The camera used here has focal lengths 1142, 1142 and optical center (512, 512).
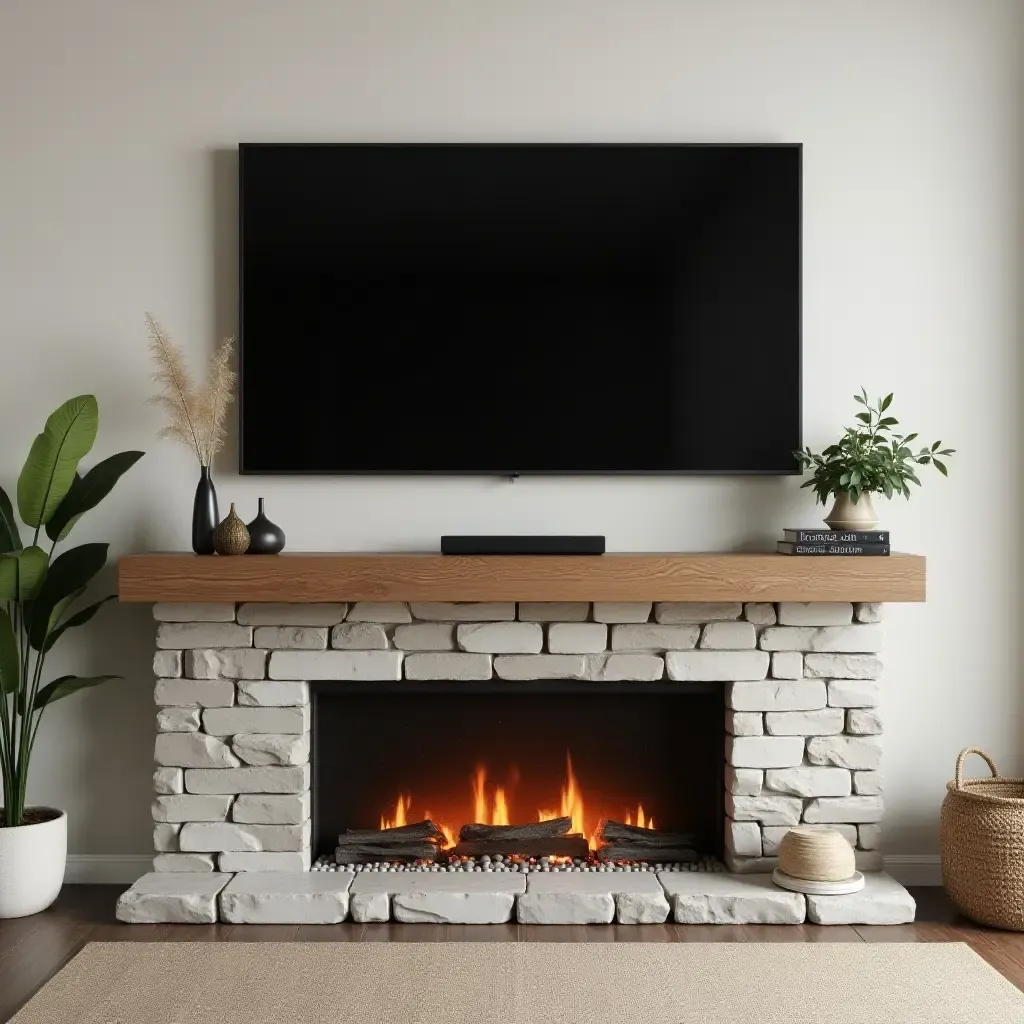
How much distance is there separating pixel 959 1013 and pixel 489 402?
1878 millimetres

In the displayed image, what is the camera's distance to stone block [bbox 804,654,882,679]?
312 centimetres

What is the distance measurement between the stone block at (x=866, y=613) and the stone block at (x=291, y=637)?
1451 mm

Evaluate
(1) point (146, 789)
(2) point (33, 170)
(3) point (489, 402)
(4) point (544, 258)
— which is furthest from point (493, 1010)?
(2) point (33, 170)

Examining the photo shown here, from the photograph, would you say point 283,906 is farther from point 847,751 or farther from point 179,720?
point 847,751

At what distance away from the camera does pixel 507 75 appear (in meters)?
3.25

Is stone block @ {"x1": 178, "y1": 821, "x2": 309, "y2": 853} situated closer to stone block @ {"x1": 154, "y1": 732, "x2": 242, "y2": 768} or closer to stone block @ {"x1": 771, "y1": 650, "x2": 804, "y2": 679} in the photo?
stone block @ {"x1": 154, "y1": 732, "x2": 242, "y2": 768}

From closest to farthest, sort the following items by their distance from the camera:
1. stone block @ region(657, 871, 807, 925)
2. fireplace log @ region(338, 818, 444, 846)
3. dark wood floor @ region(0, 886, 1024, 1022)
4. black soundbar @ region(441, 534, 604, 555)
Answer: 1. dark wood floor @ region(0, 886, 1024, 1022)
2. stone block @ region(657, 871, 807, 925)
3. black soundbar @ region(441, 534, 604, 555)
4. fireplace log @ region(338, 818, 444, 846)

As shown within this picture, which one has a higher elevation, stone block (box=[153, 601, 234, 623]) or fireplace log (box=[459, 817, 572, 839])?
stone block (box=[153, 601, 234, 623])

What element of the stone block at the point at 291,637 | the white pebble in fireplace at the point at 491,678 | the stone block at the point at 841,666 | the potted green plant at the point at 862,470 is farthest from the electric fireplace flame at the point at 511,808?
the potted green plant at the point at 862,470

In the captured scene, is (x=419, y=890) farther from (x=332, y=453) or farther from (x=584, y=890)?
(x=332, y=453)

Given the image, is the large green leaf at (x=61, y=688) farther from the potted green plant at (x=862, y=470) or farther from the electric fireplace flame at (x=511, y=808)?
the potted green plant at (x=862, y=470)

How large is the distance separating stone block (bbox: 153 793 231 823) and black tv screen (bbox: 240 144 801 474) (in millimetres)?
916

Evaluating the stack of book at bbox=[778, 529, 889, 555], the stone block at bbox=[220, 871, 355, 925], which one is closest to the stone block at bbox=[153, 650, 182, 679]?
the stone block at bbox=[220, 871, 355, 925]

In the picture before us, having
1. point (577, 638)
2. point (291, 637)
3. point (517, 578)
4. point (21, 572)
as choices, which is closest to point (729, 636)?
point (577, 638)
